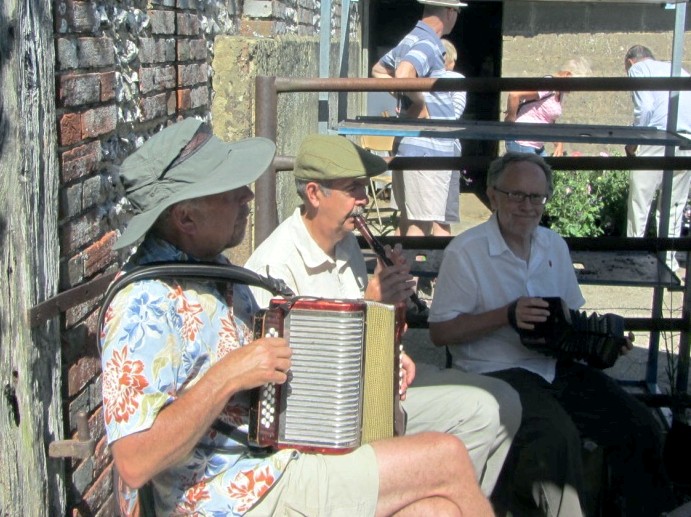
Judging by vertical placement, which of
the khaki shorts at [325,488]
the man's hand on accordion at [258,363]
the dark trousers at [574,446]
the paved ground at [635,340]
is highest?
the man's hand on accordion at [258,363]

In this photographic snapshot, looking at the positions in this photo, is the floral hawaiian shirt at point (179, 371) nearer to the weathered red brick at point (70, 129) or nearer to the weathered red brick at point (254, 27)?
the weathered red brick at point (70, 129)

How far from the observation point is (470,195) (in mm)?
10594

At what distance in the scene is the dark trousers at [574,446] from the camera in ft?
10.1

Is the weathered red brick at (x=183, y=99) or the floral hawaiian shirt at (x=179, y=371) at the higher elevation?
the weathered red brick at (x=183, y=99)

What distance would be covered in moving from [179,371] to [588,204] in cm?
623

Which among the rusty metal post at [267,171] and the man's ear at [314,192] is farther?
the rusty metal post at [267,171]

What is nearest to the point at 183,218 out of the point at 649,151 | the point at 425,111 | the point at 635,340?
the point at 425,111

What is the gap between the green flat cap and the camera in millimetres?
3156

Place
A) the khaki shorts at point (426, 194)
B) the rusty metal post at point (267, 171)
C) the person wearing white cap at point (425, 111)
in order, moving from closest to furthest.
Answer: the rusty metal post at point (267, 171), the person wearing white cap at point (425, 111), the khaki shorts at point (426, 194)

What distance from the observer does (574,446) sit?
3111 mm

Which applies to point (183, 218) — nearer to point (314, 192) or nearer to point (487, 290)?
point (314, 192)

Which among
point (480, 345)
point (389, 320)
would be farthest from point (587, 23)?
point (389, 320)

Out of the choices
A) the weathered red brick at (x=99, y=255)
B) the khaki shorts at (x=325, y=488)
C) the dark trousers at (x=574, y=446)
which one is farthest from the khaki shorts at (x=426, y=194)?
the khaki shorts at (x=325, y=488)

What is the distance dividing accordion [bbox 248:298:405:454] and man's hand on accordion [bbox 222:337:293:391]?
95 millimetres
